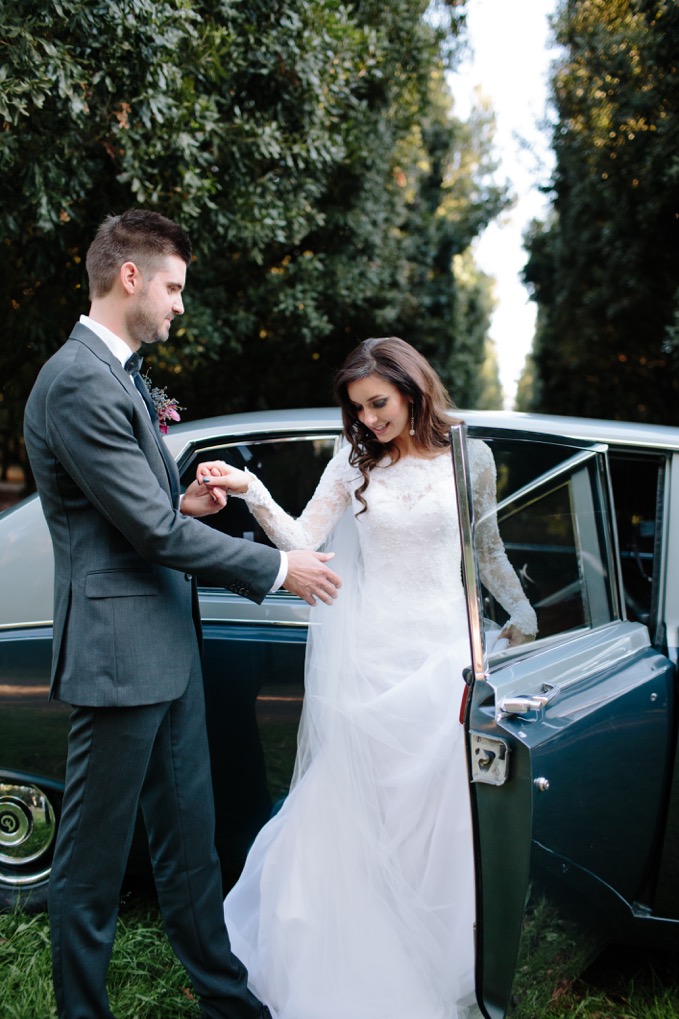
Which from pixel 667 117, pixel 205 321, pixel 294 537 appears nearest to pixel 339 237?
pixel 205 321

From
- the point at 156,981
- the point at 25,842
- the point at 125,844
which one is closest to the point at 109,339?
the point at 125,844

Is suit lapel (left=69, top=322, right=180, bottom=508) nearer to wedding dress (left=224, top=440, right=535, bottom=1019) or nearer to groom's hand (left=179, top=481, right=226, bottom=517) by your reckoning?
groom's hand (left=179, top=481, right=226, bottom=517)

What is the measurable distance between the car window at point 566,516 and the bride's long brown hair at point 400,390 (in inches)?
10.3

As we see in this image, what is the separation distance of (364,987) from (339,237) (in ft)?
31.0

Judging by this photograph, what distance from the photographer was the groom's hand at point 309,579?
217cm

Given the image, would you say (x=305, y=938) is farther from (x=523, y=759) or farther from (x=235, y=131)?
(x=235, y=131)

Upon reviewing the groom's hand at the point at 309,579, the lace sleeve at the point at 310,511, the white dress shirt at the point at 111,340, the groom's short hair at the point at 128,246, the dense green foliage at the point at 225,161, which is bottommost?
the groom's hand at the point at 309,579

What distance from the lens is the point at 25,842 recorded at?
9.31 feet

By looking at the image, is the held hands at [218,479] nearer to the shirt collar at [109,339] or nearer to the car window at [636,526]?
the shirt collar at [109,339]

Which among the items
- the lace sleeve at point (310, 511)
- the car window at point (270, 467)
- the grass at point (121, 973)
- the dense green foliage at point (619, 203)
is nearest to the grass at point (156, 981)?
the grass at point (121, 973)

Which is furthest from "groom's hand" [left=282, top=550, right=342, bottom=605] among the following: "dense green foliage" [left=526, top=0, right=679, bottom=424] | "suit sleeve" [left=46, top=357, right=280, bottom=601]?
"dense green foliage" [left=526, top=0, right=679, bottom=424]

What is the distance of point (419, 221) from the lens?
14.5m

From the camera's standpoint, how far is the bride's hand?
2.33 meters

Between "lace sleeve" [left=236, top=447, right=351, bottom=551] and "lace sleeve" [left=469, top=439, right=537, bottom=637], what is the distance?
0.49m
